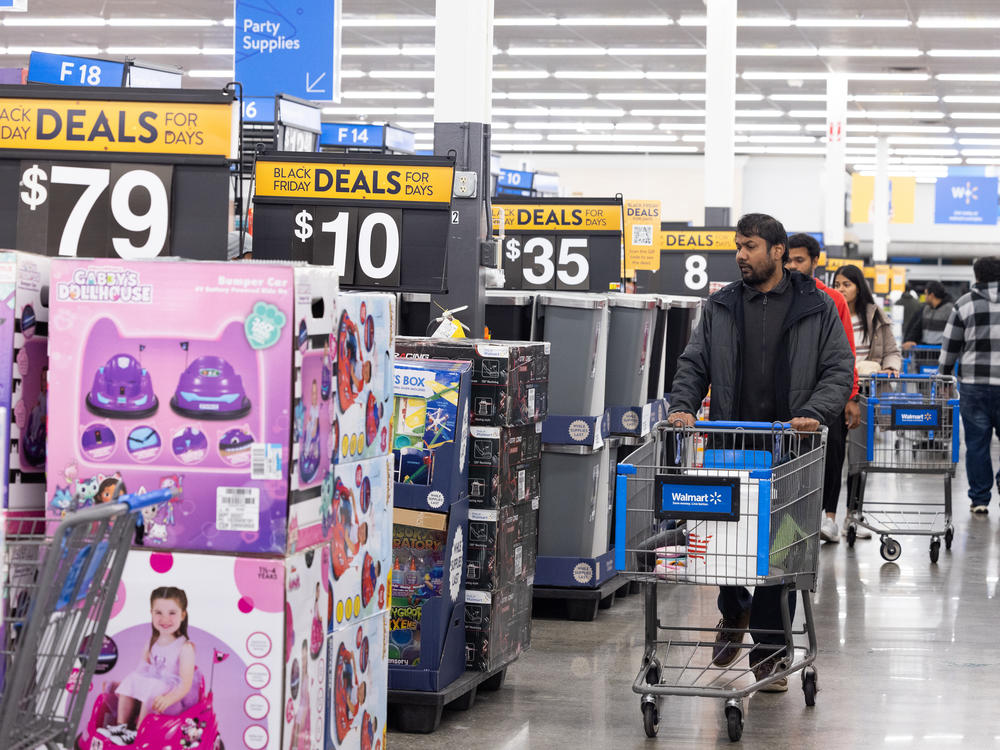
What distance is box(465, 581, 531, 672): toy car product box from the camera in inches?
182

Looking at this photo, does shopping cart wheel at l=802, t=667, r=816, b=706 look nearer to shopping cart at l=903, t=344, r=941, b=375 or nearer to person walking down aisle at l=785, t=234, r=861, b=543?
person walking down aisle at l=785, t=234, r=861, b=543

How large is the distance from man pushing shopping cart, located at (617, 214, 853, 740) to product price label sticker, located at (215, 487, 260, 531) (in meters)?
1.78

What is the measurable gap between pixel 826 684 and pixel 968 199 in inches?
1050

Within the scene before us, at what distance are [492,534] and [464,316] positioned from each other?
162cm

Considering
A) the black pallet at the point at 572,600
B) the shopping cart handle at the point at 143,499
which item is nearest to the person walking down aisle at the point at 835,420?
the black pallet at the point at 572,600

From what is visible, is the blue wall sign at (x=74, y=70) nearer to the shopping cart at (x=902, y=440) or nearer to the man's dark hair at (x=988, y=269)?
the shopping cart at (x=902, y=440)

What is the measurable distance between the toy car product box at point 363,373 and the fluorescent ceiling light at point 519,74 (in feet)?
54.0

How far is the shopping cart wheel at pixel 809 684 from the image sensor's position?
4785 millimetres

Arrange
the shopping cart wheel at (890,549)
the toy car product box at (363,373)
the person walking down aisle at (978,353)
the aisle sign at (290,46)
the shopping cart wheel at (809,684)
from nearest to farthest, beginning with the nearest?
the toy car product box at (363,373) → the shopping cart wheel at (809,684) → the shopping cart wheel at (890,549) → the person walking down aisle at (978,353) → the aisle sign at (290,46)

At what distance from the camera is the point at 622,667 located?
538cm

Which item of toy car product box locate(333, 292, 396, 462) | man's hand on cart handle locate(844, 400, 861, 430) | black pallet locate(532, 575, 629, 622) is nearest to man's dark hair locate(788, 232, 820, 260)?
man's hand on cart handle locate(844, 400, 861, 430)

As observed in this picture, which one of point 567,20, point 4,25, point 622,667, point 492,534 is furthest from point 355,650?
point 4,25

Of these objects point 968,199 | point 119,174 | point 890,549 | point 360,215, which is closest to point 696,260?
point 890,549

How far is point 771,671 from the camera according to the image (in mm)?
4754
